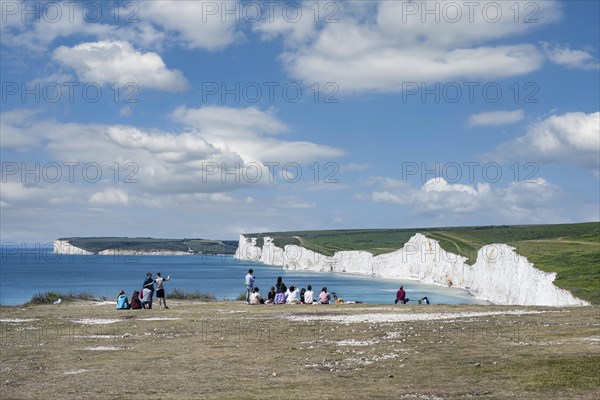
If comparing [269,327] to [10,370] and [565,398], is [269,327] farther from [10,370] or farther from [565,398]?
[565,398]

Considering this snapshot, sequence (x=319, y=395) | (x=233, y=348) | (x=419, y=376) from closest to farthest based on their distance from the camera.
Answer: (x=319, y=395) → (x=419, y=376) → (x=233, y=348)

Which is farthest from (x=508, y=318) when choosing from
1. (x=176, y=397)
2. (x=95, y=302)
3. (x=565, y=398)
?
(x=95, y=302)

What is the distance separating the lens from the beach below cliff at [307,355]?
17969 mm

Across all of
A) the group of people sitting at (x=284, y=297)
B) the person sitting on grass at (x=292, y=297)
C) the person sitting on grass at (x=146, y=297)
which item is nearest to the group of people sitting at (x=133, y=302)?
the person sitting on grass at (x=146, y=297)

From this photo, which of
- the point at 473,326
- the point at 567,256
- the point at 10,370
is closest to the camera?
the point at 10,370

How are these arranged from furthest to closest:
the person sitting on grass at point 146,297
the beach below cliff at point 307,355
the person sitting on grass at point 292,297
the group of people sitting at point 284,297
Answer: the person sitting on grass at point 292,297, the group of people sitting at point 284,297, the person sitting on grass at point 146,297, the beach below cliff at point 307,355

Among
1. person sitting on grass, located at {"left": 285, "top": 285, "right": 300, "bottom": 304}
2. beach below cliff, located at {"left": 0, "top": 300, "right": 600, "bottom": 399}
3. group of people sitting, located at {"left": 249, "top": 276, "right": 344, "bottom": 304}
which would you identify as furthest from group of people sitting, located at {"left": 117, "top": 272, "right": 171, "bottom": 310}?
person sitting on grass, located at {"left": 285, "top": 285, "right": 300, "bottom": 304}

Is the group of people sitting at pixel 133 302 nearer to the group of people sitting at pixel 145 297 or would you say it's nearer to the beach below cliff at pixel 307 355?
the group of people sitting at pixel 145 297

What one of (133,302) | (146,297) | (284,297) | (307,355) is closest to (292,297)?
(284,297)

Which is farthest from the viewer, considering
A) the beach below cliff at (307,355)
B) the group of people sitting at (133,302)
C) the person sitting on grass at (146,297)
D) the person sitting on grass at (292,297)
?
the person sitting on grass at (292,297)

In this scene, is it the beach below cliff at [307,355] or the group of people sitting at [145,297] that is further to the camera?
the group of people sitting at [145,297]

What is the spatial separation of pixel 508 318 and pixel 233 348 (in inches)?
621

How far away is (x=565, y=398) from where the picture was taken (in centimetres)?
1582

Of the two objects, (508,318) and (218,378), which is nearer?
(218,378)
